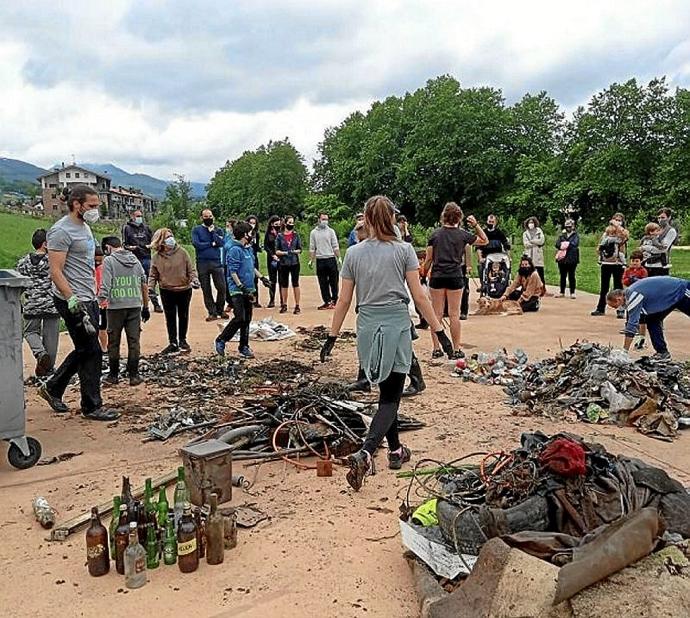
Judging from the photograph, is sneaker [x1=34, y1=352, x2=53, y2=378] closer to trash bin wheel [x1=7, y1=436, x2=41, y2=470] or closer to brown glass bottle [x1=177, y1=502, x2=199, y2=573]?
trash bin wheel [x1=7, y1=436, x2=41, y2=470]

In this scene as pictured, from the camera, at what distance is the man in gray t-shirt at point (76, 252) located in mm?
5523

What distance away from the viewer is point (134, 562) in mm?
3395

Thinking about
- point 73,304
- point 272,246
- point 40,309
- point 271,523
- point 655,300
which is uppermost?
point 272,246

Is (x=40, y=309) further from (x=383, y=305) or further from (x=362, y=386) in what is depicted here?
(x=383, y=305)

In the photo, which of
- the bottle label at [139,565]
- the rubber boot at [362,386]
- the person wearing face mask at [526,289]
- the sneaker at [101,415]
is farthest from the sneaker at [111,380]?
the person wearing face mask at [526,289]

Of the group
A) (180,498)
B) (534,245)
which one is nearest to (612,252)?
(534,245)

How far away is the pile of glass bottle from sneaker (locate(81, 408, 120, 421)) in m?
2.54

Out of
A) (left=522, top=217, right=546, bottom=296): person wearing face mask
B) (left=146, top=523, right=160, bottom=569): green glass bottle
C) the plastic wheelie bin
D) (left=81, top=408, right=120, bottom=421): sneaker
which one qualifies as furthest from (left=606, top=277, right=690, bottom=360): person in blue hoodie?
(left=522, top=217, right=546, bottom=296): person wearing face mask

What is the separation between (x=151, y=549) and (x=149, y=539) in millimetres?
54

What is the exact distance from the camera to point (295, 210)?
75562 millimetres

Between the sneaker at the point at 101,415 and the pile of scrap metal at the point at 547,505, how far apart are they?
340 cm

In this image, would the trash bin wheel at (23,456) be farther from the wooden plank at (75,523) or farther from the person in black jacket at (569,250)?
the person in black jacket at (569,250)

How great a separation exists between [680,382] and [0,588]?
238 inches

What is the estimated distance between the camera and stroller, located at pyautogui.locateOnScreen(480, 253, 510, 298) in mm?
13125
